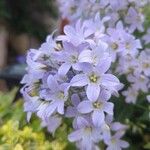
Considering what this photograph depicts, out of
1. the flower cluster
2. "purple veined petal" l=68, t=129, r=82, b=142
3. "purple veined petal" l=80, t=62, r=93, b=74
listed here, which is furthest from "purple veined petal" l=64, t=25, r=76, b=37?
"purple veined petal" l=68, t=129, r=82, b=142

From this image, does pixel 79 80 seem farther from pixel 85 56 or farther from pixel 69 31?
pixel 69 31

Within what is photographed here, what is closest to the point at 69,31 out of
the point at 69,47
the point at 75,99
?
the point at 69,47

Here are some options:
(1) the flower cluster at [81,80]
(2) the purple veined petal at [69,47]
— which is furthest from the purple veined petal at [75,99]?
(2) the purple veined petal at [69,47]

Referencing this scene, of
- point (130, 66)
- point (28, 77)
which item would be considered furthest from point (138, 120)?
point (28, 77)

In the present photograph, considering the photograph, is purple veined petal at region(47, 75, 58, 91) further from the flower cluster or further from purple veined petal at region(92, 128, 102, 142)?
purple veined petal at region(92, 128, 102, 142)

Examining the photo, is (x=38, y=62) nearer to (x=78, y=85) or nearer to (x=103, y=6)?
(x=78, y=85)

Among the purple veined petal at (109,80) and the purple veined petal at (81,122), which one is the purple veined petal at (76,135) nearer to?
the purple veined petal at (81,122)
